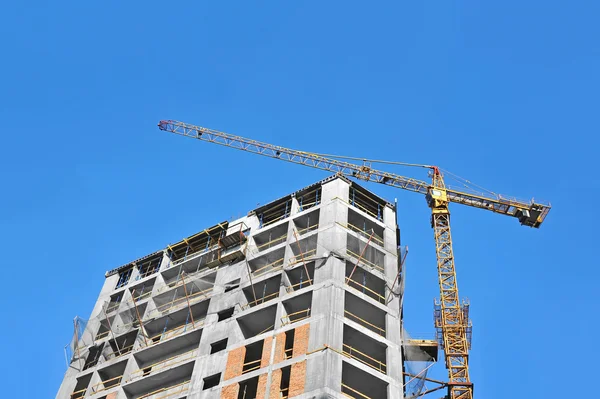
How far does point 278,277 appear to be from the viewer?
166ft

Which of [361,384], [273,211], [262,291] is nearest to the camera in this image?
[361,384]

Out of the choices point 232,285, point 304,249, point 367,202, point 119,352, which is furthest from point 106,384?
point 367,202

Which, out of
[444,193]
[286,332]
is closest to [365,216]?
[286,332]

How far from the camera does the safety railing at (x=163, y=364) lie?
163ft

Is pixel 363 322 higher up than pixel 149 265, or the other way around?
pixel 149 265

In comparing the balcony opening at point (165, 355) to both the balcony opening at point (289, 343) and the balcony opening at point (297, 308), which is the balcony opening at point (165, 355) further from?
the balcony opening at point (289, 343)

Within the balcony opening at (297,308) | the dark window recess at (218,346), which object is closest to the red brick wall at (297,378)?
the balcony opening at (297,308)

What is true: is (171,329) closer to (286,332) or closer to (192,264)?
(192,264)

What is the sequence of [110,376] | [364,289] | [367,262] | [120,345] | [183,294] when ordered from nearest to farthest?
[364,289]
[367,262]
[110,376]
[120,345]
[183,294]

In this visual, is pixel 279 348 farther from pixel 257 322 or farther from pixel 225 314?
pixel 225 314

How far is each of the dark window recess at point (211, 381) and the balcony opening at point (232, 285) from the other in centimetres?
819

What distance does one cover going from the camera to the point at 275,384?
137 feet

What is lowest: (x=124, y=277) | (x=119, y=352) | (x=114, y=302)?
(x=119, y=352)

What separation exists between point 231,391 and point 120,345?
15475 mm
